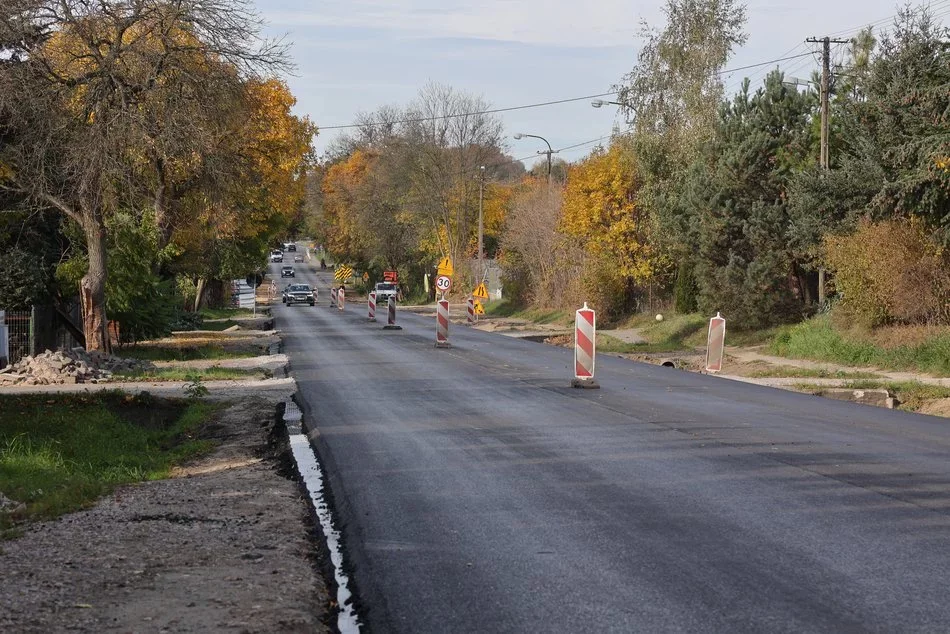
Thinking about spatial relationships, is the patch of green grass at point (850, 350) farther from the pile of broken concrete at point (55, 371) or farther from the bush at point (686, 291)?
the pile of broken concrete at point (55, 371)

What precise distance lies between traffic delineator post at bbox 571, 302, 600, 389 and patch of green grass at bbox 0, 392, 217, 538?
20.1 feet

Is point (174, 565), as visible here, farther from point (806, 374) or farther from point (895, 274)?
point (895, 274)

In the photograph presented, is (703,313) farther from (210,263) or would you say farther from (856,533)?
(856,533)

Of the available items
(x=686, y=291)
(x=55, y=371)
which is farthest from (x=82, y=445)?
(x=686, y=291)

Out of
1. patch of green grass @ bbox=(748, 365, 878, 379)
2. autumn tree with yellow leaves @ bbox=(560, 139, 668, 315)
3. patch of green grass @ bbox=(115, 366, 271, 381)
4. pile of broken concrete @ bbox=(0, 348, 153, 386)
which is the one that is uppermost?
autumn tree with yellow leaves @ bbox=(560, 139, 668, 315)

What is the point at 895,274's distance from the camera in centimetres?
2567

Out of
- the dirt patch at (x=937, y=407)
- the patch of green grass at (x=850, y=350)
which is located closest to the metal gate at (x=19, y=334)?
the dirt patch at (x=937, y=407)

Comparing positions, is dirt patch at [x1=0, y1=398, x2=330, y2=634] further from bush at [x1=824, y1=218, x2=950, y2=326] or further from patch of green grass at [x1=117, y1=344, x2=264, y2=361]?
patch of green grass at [x1=117, y1=344, x2=264, y2=361]

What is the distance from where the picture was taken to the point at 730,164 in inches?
1406

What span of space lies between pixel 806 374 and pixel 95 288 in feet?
51.6

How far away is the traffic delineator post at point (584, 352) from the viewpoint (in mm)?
19125

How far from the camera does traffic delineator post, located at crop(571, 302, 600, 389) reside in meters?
19.1

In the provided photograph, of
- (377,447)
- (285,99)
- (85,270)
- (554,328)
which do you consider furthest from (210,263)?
(377,447)

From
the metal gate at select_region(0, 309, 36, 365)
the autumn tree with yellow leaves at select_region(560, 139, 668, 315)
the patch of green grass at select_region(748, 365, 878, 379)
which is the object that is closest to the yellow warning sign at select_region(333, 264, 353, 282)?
the autumn tree with yellow leaves at select_region(560, 139, 668, 315)
